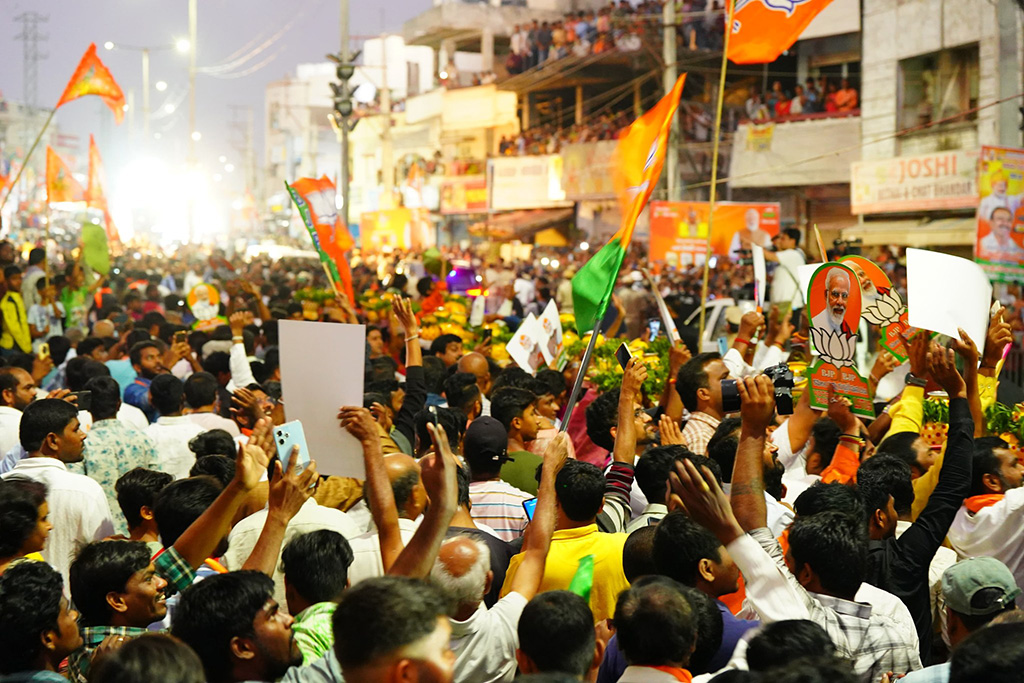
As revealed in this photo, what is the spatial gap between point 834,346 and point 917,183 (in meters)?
16.4

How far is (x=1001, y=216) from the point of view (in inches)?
452

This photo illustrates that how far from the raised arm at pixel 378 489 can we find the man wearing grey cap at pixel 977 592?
196 centimetres

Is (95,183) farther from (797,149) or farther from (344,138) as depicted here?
(797,149)

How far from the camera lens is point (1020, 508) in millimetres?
4758

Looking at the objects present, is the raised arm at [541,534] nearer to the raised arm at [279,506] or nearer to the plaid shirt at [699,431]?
the raised arm at [279,506]

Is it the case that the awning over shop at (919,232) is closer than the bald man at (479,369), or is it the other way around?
the bald man at (479,369)

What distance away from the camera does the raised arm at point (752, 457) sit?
12.1 feet

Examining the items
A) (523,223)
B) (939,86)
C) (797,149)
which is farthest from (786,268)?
(523,223)

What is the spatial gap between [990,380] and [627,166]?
136 inches

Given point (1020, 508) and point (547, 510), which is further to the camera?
point (1020, 508)

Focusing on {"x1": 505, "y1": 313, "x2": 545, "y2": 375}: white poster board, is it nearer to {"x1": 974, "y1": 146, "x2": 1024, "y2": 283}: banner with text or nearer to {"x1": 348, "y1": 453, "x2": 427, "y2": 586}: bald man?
{"x1": 348, "y1": 453, "x2": 427, "y2": 586}: bald man

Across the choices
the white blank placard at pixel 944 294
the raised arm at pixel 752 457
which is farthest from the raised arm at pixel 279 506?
the white blank placard at pixel 944 294

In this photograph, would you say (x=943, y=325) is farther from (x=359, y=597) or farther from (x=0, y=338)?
(x=0, y=338)

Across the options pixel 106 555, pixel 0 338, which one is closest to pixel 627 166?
pixel 106 555
